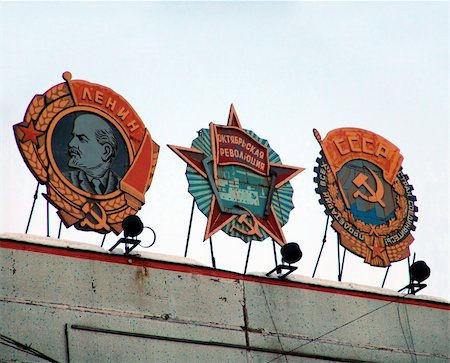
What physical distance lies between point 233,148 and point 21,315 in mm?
7324

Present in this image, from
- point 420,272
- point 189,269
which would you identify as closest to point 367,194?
point 420,272

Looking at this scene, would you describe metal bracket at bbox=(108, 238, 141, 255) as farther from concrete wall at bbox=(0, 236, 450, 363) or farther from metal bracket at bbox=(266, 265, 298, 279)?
metal bracket at bbox=(266, 265, 298, 279)

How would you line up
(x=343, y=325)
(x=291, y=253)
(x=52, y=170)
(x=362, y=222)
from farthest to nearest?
(x=362, y=222)
(x=343, y=325)
(x=291, y=253)
(x=52, y=170)

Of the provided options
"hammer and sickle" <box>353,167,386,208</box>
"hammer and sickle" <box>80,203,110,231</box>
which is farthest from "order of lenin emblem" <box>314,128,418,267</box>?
"hammer and sickle" <box>80,203,110,231</box>

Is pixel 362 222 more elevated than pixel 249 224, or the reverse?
pixel 362 222

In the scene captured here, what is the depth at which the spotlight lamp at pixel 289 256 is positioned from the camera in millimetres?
24125

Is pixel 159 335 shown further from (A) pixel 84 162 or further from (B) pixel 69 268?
(A) pixel 84 162

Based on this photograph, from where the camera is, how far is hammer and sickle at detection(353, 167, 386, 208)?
27422mm

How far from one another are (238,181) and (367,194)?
3857 mm

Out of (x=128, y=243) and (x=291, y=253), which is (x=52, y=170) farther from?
(x=291, y=253)

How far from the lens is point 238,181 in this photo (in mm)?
25500

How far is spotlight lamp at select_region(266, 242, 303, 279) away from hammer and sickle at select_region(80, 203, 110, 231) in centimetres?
387

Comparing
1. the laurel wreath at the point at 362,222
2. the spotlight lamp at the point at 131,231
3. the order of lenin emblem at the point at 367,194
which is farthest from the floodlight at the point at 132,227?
the laurel wreath at the point at 362,222

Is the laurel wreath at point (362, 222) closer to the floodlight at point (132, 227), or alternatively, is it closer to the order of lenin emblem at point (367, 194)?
the order of lenin emblem at point (367, 194)
